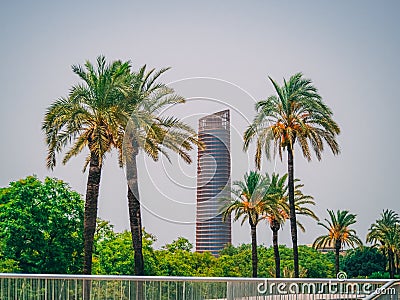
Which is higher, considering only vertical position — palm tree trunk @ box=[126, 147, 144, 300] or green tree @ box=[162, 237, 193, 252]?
green tree @ box=[162, 237, 193, 252]

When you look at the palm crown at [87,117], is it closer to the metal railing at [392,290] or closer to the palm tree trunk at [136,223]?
the palm tree trunk at [136,223]

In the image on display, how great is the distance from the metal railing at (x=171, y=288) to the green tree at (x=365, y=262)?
89.4 metres

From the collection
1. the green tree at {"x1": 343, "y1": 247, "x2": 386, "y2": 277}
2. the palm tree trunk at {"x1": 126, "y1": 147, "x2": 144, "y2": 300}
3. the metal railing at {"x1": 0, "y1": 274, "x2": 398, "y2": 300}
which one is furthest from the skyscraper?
the green tree at {"x1": 343, "y1": 247, "x2": 386, "y2": 277}

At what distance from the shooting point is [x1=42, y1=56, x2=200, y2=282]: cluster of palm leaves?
31.4 meters

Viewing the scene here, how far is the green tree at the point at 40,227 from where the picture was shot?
1791 inches

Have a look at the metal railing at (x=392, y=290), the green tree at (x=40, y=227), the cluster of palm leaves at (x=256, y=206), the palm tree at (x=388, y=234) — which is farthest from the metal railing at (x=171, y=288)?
the palm tree at (x=388, y=234)

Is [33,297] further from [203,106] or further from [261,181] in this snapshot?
[261,181]

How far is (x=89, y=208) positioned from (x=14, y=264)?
15.8 metres

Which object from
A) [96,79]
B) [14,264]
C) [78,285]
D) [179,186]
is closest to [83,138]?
[96,79]

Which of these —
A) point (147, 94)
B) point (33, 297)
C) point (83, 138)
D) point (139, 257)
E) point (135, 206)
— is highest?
point (147, 94)

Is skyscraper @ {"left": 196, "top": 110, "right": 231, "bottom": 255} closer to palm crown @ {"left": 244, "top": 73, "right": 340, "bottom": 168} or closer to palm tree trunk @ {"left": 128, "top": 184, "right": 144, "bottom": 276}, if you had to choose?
palm tree trunk @ {"left": 128, "top": 184, "right": 144, "bottom": 276}

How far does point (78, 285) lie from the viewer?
12305 mm

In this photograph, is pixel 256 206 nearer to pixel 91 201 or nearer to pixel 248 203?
pixel 248 203

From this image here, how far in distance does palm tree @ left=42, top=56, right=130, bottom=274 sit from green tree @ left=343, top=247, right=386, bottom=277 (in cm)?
7425
